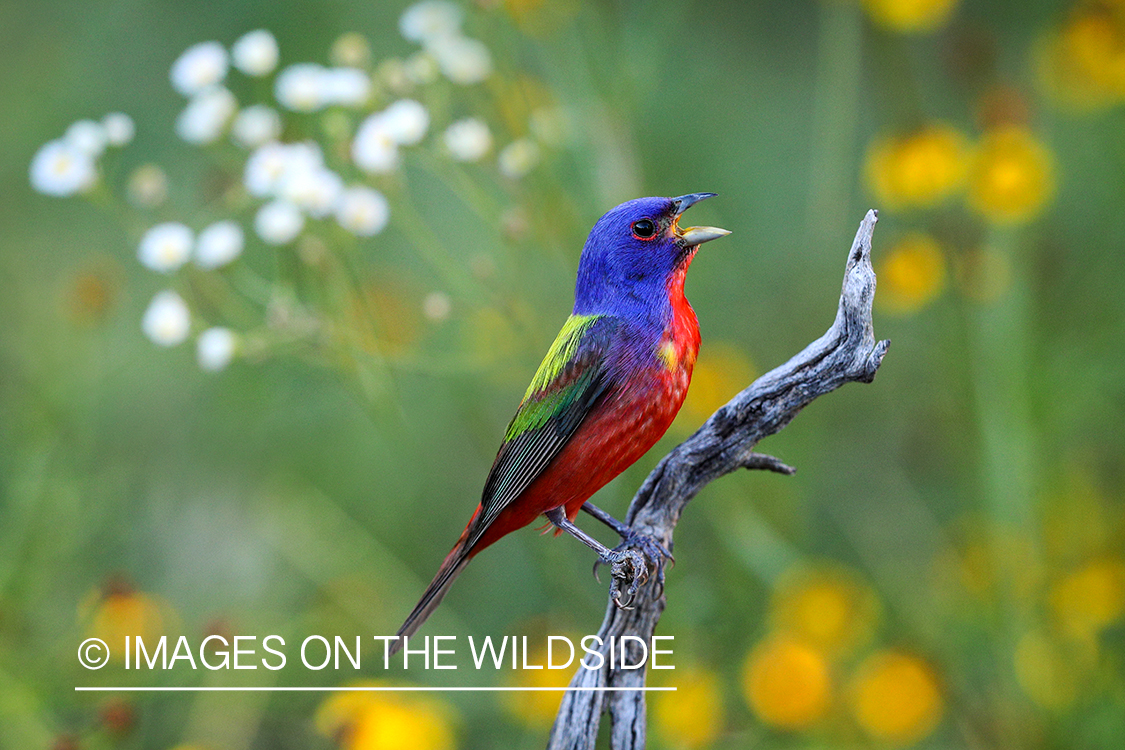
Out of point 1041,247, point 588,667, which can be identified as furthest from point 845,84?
point 588,667

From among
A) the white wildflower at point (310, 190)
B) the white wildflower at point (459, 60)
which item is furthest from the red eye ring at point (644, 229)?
the white wildflower at point (459, 60)

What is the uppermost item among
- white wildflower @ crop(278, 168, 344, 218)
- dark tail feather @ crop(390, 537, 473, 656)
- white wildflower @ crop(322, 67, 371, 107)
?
white wildflower @ crop(322, 67, 371, 107)

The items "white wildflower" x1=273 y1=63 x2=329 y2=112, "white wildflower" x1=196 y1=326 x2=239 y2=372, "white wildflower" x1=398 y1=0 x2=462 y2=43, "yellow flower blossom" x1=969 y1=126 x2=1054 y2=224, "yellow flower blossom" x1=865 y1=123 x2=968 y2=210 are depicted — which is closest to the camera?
"white wildflower" x1=196 y1=326 x2=239 y2=372

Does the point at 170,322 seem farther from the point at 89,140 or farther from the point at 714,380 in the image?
the point at 714,380

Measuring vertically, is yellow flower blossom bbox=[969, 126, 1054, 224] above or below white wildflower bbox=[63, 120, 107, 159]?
above

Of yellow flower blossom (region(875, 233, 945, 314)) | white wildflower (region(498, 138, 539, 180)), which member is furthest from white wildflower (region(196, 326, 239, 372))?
yellow flower blossom (region(875, 233, 945, 314))

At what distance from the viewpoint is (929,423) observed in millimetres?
3984

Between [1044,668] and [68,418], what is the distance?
3245mm

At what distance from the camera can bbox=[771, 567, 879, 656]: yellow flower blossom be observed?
11.5 feet

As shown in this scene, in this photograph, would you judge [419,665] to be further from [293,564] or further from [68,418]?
[68,418]

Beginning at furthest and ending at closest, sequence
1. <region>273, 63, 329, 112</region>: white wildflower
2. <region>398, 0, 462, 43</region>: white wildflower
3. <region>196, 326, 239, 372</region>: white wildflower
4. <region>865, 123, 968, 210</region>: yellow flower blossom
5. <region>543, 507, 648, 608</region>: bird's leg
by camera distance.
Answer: <region>865, 123, 968, 210</region>: yellow flower blossom, <region>398, 0, 462, 43</region>: white wildflower, <region>273, 63, 329, 112</region>: white wildflower, <region>196, 326, 239, 372</region>: white wildflower, <region>543, 507, 648, 608</region>: bird's leg

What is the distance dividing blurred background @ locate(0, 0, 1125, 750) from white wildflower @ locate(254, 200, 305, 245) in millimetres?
10

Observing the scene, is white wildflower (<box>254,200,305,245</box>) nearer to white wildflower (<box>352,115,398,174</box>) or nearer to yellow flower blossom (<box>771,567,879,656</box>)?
white wildflower (<box>352,115,398,174</box>)

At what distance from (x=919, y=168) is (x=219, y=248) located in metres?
2.08
